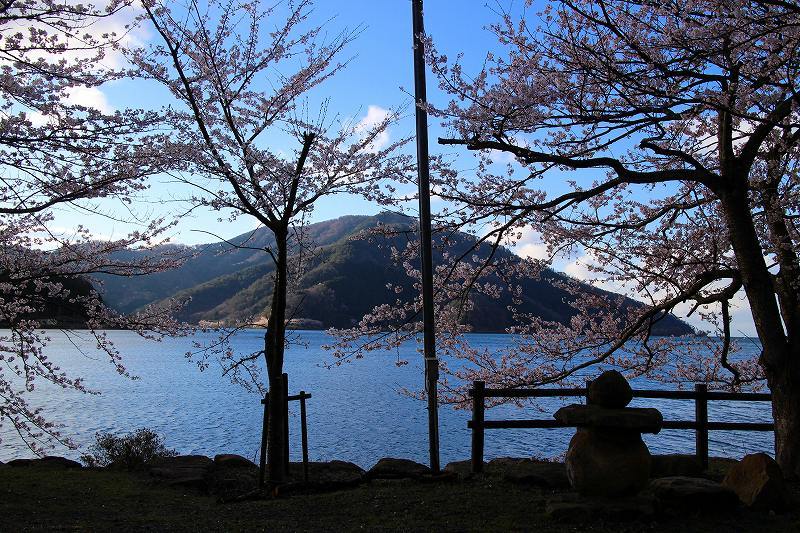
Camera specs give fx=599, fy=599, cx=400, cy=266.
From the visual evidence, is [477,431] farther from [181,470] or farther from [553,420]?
[181,470]

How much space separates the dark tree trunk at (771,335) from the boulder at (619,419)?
8.89ft

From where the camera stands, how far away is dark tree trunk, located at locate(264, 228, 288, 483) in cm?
919

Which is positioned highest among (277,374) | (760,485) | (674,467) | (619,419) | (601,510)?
(277,374)

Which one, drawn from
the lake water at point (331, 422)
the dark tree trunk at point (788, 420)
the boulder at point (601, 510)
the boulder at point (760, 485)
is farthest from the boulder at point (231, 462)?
the dark tree trunk at point (788, 420)

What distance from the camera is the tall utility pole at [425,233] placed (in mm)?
8789

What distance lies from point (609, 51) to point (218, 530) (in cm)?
716

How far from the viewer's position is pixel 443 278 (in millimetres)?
10219

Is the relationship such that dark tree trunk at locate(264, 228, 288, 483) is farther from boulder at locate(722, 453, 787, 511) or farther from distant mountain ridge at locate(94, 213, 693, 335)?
distant mountain ridge at locate(94, 213, 693, 335)

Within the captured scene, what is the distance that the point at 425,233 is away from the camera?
893 cm

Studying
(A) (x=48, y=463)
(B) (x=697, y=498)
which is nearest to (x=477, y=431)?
(B) (x=697, y=498)

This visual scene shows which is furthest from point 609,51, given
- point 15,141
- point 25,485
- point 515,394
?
point 25,485

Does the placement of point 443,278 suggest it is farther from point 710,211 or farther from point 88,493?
point 88,493

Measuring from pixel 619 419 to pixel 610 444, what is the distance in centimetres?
41

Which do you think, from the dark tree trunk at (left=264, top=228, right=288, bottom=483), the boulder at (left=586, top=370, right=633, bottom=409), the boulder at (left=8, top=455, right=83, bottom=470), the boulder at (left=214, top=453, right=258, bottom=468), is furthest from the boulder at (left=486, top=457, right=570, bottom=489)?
the boulder at (left=8, top=455, right=83, bottom=470)
